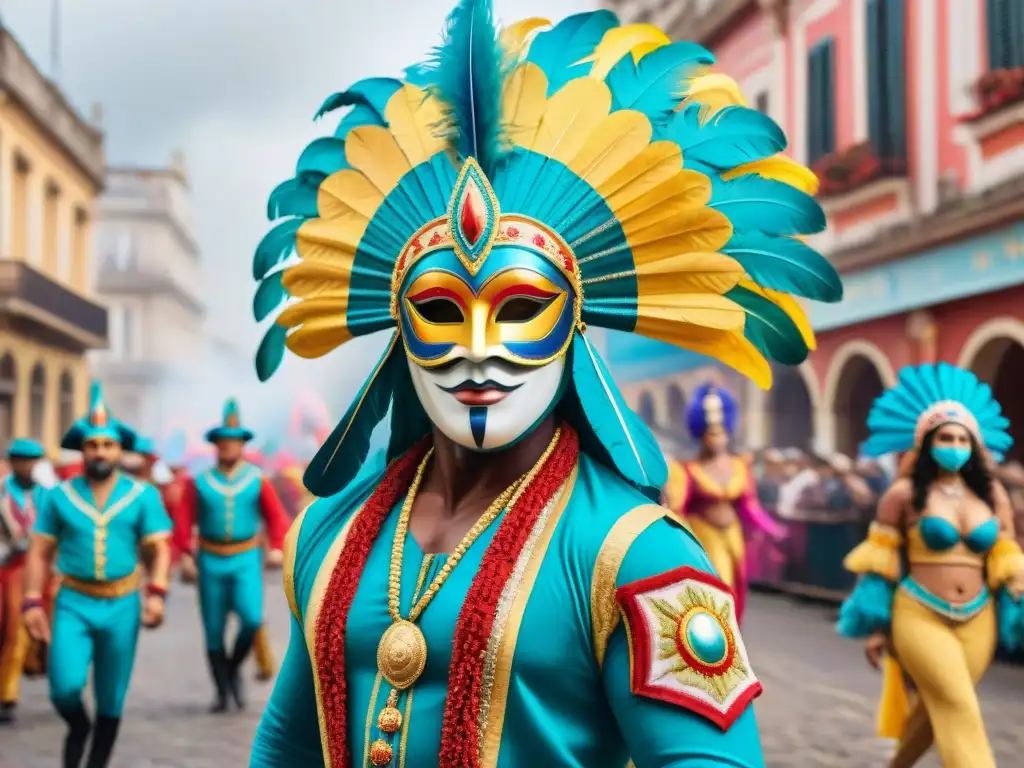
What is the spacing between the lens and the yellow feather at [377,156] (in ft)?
8.20

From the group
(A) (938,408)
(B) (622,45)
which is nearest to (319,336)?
(B) (622,45)

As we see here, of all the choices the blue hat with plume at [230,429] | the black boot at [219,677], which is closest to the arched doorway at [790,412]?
the blue hat with plume at [230,429]

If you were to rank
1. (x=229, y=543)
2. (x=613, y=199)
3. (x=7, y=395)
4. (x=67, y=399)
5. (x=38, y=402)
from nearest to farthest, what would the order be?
(x=613, y=199)
(x=229, y=543)
(x=7, y=395)
(x=38, y=402)
(x=67, y=399)

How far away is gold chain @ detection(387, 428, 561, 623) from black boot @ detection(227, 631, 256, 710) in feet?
19.8

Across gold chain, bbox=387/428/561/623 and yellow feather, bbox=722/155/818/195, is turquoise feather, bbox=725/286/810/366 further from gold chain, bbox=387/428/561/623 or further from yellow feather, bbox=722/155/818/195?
gold chain, bbox=387/428/561/623

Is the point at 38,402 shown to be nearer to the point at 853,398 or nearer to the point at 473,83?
the point at 853,398

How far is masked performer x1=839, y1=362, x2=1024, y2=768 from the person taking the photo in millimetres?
5215

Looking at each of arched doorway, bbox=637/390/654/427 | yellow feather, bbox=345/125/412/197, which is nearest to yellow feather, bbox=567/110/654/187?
yellow feather, bbox=345/125/412/197

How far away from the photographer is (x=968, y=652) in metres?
5.31

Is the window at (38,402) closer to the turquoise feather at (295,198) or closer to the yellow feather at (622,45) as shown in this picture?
the turquoise feather at (295,198)

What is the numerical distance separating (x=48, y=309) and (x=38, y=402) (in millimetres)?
2112

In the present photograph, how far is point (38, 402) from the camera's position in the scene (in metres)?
26.3

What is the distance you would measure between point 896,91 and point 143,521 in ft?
32.6

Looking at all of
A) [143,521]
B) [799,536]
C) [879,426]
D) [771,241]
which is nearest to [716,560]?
[879,426]
